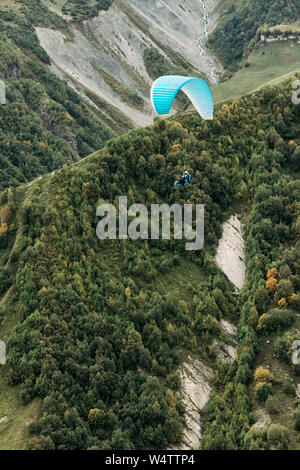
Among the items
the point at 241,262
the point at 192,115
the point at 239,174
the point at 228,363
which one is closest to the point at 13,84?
the point at 192,115

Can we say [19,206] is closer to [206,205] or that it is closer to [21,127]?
[206,205]

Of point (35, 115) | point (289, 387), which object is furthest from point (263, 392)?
point (35, 115)

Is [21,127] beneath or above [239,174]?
above

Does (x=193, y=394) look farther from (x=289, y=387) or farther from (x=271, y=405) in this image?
(x=289, y=387)

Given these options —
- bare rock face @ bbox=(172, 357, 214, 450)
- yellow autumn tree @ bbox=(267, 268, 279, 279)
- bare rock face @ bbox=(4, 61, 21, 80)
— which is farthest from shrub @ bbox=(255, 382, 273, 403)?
bare rock face @ bbox=(4, 61, 21, 80)
